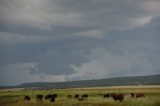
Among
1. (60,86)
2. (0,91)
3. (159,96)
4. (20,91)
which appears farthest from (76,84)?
(159,96)

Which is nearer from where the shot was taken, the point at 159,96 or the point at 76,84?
the point at 159,96

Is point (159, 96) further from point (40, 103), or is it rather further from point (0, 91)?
point (0, 91)

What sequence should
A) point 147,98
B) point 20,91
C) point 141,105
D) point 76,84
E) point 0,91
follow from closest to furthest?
1. point 141,105
2. point 147,98
3. point 0,91
4. point 20,91
5. point 76,84

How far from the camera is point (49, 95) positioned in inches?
922

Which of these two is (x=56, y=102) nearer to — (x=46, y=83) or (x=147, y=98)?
(x=46, y=83)

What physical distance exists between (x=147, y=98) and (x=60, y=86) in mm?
7490

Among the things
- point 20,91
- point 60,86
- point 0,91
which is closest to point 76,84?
point 60,86

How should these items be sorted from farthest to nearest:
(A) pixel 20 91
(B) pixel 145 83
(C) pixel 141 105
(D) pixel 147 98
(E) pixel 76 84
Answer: (B) pixel 145 83
(E) pixel 76 84
(A) pixel 20 91
(D) pixel 147 98
(C) pixel 141 105

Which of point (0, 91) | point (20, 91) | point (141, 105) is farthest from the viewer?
point (20, 91)

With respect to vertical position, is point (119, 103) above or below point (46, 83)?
below

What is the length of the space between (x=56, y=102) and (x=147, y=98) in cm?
549

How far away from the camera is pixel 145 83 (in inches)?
1414

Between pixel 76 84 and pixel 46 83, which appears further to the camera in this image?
pixel 76 84

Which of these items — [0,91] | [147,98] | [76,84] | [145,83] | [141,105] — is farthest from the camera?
[145,83]
